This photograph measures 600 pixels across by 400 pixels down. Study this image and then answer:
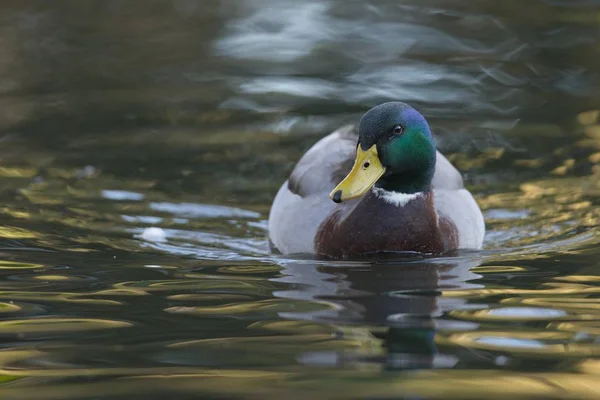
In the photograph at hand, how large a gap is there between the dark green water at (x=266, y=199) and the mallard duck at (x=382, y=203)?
22cm

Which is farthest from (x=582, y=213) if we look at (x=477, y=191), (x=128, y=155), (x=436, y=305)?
(x=128, y=155)

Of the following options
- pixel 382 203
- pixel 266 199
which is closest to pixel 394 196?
pixel 382 203

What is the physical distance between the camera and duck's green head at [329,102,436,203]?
24.5ft

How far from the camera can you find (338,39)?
13828 mm

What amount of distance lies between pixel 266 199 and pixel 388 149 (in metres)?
2.33

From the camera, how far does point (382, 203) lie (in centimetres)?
783

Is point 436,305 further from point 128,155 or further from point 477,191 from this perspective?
point 128,155

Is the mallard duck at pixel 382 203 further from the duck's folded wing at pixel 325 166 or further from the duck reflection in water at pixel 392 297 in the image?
the duck reflection in water at pixel 392 297

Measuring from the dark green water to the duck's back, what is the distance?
23cm

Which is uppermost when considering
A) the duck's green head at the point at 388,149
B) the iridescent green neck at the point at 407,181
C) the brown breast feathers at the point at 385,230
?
the duck's green head at the point at 388,149

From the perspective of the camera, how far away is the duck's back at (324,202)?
8195 millimetres

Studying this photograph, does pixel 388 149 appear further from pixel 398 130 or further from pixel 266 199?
pixel 266 199

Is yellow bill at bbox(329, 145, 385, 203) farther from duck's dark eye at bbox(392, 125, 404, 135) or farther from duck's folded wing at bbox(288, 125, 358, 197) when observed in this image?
duck's folded wing at bbox(288, 125, 358, 197)

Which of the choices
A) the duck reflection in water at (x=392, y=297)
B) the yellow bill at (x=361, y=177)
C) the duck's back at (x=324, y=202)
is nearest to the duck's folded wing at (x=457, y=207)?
the duck's back at (x=324, y=202)
